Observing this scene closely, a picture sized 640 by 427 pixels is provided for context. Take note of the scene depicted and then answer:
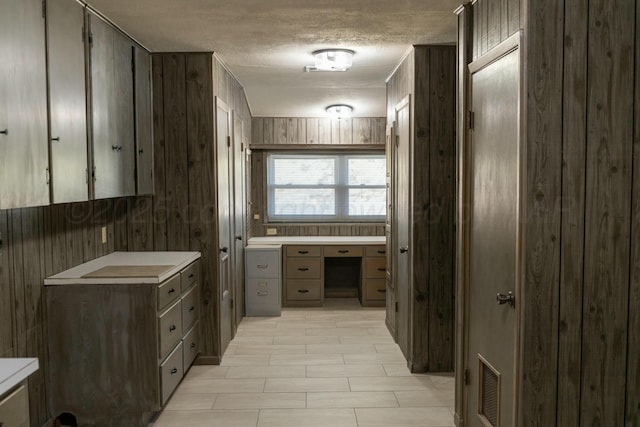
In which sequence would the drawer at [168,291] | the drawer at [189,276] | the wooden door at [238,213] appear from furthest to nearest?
the wooden door at [238,213] → the drawer at [189,276] → the drawer at [168,291]

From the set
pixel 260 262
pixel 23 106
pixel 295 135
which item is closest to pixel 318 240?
pixel 260 262

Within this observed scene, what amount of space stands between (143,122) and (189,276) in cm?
121

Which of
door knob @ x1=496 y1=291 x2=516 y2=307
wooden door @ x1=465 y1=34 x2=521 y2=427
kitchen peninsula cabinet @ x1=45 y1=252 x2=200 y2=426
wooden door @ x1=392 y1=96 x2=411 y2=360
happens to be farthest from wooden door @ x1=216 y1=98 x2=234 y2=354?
door knob @ x1=496 y1=291 x2=516 y2=307

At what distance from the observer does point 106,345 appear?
3.27 meters

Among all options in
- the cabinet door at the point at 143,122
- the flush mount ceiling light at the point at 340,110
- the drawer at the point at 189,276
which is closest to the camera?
the drawer at the point at 189,276

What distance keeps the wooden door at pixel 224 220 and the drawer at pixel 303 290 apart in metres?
1.37

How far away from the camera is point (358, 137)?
23.4 feet

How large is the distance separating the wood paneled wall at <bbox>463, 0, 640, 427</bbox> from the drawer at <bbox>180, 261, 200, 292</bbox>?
7.91ft

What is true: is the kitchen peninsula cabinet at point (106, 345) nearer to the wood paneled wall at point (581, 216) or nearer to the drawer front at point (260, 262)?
the wood paneled wall at point (581, 216)

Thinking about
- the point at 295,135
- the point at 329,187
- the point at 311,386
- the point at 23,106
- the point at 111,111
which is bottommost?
the point at 311,386

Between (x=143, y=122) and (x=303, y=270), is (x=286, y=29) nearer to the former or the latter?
(x=143, y=122)

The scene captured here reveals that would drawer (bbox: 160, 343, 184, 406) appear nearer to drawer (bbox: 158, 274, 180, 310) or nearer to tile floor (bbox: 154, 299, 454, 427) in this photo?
tile floor (bbox: 154, 299, 454, 427)

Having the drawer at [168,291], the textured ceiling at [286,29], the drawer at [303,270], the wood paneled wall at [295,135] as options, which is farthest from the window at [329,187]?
the drawer at [168,291]

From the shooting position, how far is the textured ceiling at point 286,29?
3227mm
